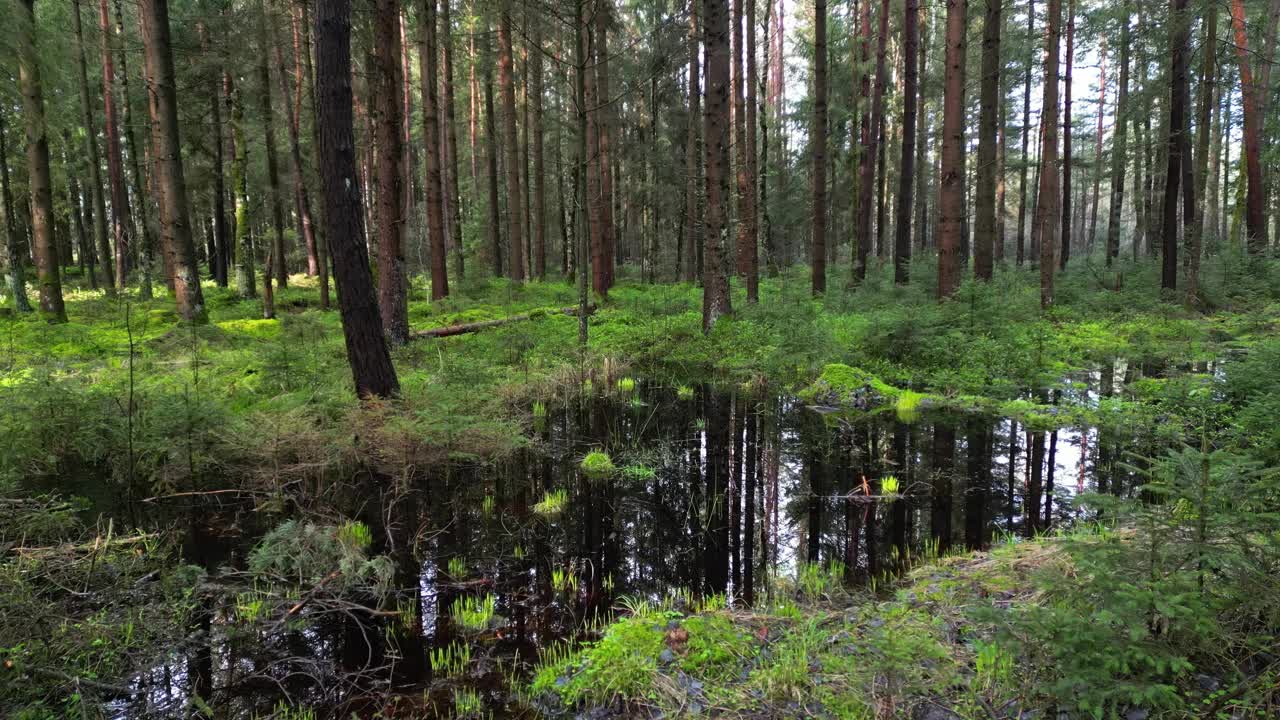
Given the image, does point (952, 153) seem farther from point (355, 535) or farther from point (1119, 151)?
point (1119, 151)

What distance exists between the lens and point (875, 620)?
3611 mm

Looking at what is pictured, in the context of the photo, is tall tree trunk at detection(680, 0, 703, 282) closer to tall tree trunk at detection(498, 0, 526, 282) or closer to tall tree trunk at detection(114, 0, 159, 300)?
tall tree trunk at detection(498, 0, 526, 282)

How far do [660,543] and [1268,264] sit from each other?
23.2 metres

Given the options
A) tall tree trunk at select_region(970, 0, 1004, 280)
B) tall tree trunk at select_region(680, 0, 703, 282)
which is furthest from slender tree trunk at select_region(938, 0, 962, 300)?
tall tree trunk at select_region(680, 0, 703, 282)

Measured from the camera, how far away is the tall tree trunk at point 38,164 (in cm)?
1175

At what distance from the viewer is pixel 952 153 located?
13492mm

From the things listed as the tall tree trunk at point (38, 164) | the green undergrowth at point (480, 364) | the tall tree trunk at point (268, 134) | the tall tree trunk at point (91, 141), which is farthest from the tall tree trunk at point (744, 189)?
the tall tree trunk at point (91, 141)

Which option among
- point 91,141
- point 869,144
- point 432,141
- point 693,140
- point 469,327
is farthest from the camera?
point 693,140

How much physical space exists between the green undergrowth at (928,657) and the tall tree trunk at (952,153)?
11.1 metres

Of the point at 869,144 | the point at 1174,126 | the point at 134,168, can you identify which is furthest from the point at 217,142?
the point at 1174,126

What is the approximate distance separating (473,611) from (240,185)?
56.4 ft

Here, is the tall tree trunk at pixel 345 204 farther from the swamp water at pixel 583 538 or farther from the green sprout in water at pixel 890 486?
the green sprout in water at pixel 890 486

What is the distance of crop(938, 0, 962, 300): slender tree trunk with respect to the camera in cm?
1324

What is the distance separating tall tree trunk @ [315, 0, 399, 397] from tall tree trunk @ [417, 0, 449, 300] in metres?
8.46
